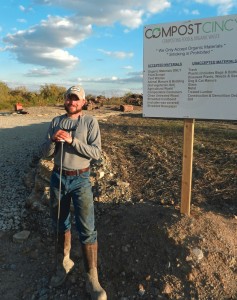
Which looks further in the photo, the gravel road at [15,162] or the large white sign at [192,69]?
the gravel road at [15,162]

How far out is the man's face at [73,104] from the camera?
12.2 ft

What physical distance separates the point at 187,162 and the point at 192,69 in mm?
1085

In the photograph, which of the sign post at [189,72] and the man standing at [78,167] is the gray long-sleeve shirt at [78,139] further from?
the sign post at [189,72]

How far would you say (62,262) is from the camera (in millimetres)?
4078

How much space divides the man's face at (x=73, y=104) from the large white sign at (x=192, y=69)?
0.95m

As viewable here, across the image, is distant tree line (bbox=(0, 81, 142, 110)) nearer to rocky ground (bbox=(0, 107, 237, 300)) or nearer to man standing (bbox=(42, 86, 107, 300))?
rocky ground (bbox=(0, 107, 237, 300))

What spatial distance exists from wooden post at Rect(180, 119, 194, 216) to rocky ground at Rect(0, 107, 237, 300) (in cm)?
18

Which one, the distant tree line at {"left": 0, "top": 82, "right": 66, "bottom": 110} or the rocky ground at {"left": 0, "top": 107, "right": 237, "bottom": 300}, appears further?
the distant tree line at {"left": 0, "top": 82, "right": 66, "bottom": 110}

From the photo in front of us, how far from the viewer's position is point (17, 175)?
7.60 m

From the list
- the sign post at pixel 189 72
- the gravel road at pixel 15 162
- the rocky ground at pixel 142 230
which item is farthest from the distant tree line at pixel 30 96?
the sign post at pixel 189 72

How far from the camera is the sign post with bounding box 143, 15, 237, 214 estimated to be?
3.91 meters

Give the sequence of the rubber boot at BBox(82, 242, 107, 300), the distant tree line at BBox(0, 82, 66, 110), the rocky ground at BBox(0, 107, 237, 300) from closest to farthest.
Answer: the rubber boot at BBox(82, 242, 107, 300)
the rocky ground at BBox(0, 107, 237, 300)
the distant tree line at BBox(0, 82, 66, 110)

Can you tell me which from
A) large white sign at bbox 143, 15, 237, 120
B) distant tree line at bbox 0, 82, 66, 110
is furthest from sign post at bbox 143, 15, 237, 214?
distant tree line at bbox 0, 82, 66, 110

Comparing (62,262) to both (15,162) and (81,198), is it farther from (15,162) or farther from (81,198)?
(15,162)
